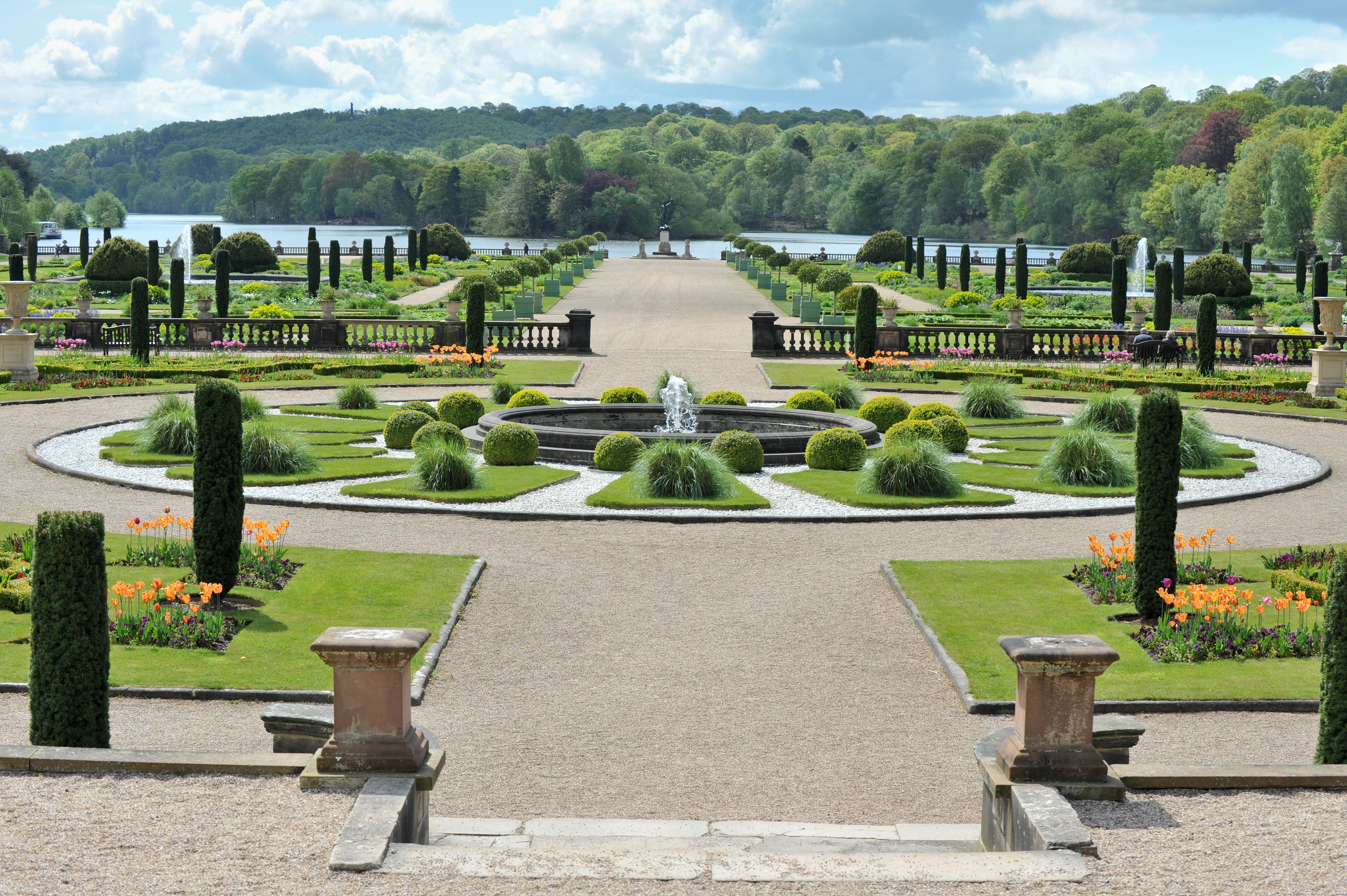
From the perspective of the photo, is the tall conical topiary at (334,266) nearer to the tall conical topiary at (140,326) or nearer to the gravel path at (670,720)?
the tall conical topiary at (140,326)

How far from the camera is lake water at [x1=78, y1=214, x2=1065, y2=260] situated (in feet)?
438

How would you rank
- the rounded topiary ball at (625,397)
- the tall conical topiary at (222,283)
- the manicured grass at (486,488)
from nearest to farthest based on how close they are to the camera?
the manicured grass at (486,488) → the rounded topiary ball at (625,397) → the tall conical topiary at (222,283)

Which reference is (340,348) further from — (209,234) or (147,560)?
(209,234)

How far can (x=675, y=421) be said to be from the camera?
2495 cm

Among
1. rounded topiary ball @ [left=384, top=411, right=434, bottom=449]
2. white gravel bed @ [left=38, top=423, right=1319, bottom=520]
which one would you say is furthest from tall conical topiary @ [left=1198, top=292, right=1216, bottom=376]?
rounded topiary ball @ [left=384, top=411, right=434, bottom=449]

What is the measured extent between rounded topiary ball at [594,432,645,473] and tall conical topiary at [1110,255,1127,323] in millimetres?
32872

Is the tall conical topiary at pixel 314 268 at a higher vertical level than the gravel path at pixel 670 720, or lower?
higher

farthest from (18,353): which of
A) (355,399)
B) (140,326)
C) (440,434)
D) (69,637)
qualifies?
(69,637)

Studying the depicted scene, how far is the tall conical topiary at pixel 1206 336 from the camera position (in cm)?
3394

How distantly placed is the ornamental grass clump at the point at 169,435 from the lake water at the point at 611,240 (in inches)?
3539


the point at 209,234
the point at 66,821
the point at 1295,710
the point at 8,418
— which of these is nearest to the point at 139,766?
the point at 66,821

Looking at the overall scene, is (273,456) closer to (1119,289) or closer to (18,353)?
(18,353)

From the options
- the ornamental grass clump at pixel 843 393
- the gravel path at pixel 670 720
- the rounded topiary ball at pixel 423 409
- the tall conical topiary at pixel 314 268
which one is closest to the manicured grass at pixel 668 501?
the gravel path at pixel 670 720

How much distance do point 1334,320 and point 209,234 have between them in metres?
68.5
